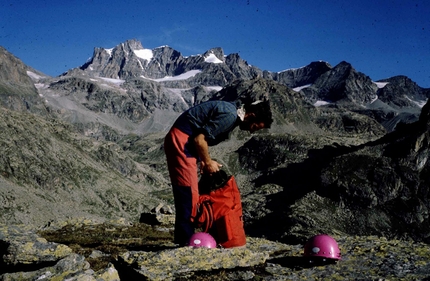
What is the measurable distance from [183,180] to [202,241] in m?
1.87

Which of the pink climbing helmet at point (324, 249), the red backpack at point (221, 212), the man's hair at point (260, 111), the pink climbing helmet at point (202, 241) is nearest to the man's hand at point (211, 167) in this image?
the red backpack at point (221, 212)

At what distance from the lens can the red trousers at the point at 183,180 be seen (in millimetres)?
10734

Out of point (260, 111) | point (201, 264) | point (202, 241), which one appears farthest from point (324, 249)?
point (260, 111)

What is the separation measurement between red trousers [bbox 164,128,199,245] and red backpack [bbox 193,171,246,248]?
0.96 ft

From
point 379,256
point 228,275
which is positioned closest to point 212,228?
point 228,275

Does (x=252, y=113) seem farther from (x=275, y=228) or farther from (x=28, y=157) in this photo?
(x=28, y=157)

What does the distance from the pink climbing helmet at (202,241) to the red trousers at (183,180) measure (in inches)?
13.1

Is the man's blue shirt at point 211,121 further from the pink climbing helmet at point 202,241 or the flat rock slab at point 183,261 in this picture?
the flat rock slab at point 183,261

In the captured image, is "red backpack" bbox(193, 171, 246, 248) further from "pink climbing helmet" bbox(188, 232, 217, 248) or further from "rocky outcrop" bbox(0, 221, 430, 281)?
"rocky outcrop" bbox(0, 221, 430, 281)

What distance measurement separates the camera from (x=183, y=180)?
10805 millimetres

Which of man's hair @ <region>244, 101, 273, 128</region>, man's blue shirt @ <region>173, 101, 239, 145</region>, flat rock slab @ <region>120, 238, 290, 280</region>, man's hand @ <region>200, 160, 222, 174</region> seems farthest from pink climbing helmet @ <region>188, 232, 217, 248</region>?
man's hair @ <region>244, 101, 273, 128</region>

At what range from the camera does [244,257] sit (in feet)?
31.1

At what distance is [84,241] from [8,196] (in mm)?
147432

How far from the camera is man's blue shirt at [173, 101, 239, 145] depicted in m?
10.4
